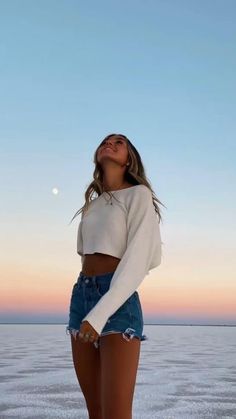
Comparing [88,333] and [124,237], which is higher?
[124,237]

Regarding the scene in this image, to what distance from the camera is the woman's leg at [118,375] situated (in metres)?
2.05

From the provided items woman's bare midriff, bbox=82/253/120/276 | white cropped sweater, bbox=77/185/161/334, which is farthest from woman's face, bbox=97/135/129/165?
woman's bare midriff, bbox=82/253/120/276

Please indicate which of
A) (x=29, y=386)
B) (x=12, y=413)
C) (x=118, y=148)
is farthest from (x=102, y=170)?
(x=29, y=386)

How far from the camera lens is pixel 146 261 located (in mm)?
2275

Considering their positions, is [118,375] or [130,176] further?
[130,176]

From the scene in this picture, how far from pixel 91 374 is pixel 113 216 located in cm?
71

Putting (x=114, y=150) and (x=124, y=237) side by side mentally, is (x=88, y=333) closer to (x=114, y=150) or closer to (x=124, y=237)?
(x=124, y=237)

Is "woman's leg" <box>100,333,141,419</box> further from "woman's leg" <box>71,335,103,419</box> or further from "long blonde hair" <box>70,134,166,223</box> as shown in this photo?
"long blonde hair" <box>70,134,166,223</box>

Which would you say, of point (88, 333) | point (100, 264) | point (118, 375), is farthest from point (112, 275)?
point (118, 375)

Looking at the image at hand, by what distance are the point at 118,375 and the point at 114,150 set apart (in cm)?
105

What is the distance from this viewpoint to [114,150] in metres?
2.53

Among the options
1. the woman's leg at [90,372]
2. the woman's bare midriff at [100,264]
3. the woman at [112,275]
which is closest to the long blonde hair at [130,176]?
the woman at [112,275]

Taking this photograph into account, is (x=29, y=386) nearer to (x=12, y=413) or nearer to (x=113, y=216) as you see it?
(x=12, y=413)

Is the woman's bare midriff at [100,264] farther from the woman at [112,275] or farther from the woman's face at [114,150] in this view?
the woman's face at [114,150]
